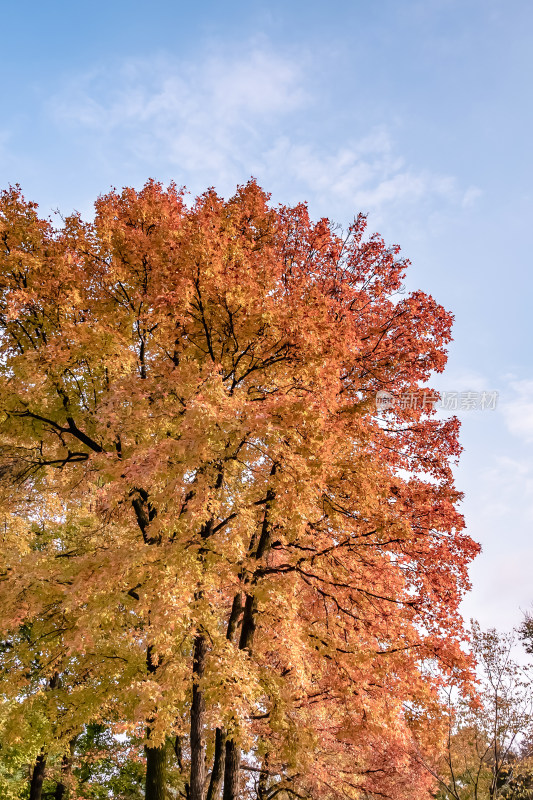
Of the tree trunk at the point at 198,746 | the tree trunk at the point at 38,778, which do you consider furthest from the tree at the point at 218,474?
the tree trunk at the point at 38,778

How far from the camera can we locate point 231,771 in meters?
10.6

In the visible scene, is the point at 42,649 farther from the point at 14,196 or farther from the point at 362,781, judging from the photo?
the point at 362,781

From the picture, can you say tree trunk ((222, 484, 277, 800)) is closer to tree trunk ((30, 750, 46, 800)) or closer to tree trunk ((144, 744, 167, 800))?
tree trunk ((144, 744, 167, 800))

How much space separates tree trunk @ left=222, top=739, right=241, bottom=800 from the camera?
1054cm

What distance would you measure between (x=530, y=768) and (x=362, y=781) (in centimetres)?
575

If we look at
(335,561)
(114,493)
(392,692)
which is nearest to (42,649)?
(114,493)

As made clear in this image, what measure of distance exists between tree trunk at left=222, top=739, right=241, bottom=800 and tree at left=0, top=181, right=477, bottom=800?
5 cm

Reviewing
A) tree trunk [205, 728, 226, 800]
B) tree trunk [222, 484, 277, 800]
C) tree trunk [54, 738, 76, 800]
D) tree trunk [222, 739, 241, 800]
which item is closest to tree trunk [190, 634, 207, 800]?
tree trunk [222, 484, 277, 800]

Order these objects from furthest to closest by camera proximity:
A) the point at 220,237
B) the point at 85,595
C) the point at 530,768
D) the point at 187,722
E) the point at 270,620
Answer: the point at 530,768 < the point at 187,722 < the point at 270,620 < the point at 220,237 < the point at 85,595

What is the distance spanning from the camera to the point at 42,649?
1052 centimetres

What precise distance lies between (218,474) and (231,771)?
6.40 m

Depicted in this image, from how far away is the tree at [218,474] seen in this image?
27.2 feet

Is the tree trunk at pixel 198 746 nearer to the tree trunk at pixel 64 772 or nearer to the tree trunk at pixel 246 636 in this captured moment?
the tree trunk at pixel 246 636

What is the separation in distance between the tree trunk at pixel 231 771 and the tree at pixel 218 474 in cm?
5
